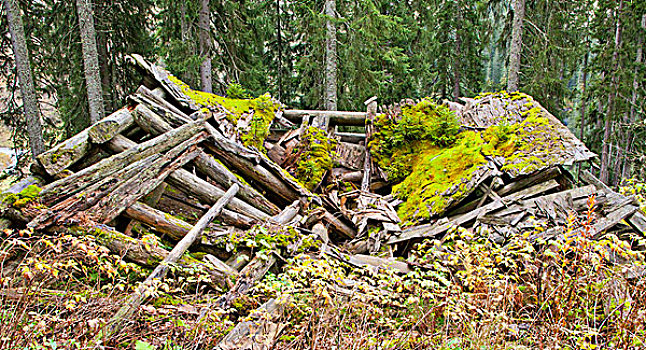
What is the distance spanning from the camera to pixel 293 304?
363 cm

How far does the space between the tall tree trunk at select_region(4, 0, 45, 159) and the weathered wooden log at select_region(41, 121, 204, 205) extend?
22.2 feet

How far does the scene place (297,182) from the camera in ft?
19.2

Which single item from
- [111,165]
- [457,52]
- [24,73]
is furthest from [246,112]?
[457,52]

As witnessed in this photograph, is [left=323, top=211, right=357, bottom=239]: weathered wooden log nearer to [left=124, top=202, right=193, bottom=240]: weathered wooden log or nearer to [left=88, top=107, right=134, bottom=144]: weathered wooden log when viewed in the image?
[left=124, top=202, right=193, bottom=240]: weathered wooden log

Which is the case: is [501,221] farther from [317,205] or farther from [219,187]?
[219,187]

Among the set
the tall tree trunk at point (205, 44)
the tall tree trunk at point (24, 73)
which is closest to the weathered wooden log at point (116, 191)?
the tall tree trunk at point (24, 73)

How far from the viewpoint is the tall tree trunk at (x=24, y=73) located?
9.01 metres

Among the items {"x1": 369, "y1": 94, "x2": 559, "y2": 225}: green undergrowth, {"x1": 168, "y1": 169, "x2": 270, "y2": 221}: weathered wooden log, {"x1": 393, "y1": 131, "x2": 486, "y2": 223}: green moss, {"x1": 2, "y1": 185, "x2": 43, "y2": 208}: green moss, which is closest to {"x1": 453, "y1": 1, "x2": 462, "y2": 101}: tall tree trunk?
{"x1": 369, "y1": 94, "x2": 559, "y2": 225}: green undergrowth

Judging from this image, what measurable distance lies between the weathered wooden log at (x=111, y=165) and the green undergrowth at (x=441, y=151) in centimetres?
366

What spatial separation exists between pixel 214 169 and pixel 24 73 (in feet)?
26.1

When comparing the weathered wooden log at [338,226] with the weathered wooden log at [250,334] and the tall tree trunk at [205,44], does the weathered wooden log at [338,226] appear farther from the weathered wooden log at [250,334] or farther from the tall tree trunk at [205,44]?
the tall tree trunk at [205,44]

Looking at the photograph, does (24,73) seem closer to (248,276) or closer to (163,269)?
(163,269)

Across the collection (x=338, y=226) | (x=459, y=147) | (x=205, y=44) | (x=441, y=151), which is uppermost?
(x=205, y=44)

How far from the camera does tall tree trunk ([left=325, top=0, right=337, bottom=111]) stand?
10.9 m
